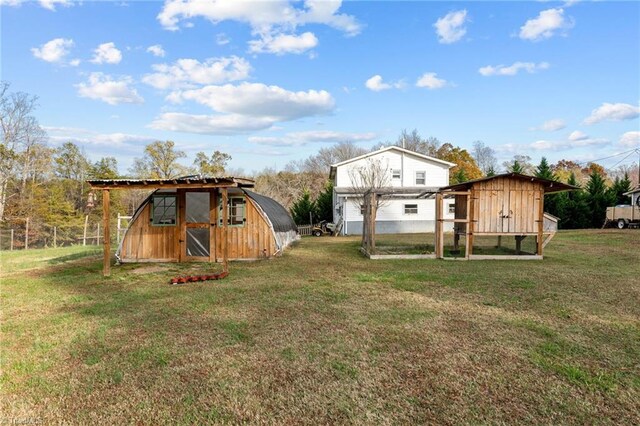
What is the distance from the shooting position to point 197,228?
1083 cm

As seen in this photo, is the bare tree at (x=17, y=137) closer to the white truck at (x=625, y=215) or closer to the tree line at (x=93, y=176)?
the tree line at (x=93, y=176)

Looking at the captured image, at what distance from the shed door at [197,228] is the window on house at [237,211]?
2.35ft

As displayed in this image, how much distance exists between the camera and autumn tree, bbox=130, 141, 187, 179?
1378 inches

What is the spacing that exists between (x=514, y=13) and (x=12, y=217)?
92.6ft

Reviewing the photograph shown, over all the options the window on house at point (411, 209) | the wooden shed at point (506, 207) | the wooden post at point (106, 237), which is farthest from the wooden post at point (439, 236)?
the window on house at point (411, 209)

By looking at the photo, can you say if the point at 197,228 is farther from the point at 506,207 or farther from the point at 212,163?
the point at 212,163

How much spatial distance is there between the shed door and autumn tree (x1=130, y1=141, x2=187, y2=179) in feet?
86.3

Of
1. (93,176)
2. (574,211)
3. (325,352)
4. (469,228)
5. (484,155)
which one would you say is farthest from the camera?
(484,155)

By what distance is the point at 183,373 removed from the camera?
10.8 ft

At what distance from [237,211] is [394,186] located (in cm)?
1539

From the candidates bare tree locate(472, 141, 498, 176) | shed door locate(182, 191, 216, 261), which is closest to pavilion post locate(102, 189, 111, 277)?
shed door locate(182, 191, 216, 261)

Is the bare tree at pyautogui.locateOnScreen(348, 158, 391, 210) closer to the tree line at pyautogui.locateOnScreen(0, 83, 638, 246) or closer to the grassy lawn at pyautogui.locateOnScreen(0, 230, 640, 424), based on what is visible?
the tree line at pyautogui.locateOnScreen(0, 83, 638, 246)

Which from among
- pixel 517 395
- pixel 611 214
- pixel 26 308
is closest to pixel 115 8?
pixel 26 308

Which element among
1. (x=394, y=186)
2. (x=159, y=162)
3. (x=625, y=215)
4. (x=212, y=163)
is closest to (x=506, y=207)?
(x=394, y=186)
